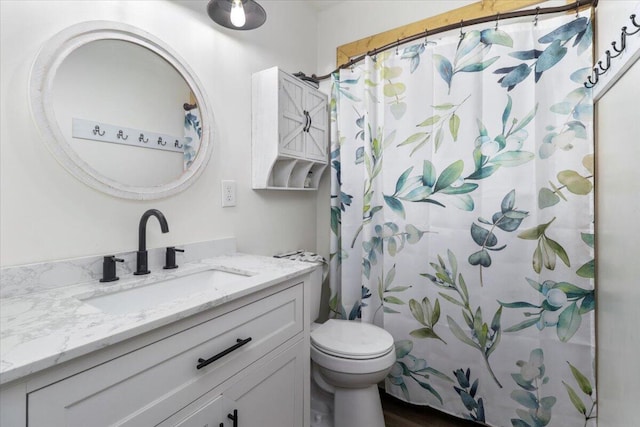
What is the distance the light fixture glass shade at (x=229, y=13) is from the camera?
4.35 ft

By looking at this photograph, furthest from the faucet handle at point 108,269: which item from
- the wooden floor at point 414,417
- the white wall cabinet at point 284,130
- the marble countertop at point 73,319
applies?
the wooden floor at point 414,417

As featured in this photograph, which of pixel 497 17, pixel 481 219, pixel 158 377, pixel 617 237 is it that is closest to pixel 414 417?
pixel 481 219

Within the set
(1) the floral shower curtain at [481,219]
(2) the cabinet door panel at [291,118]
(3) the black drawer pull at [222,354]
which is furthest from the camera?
(2) the cabinet door panel at [291,118]

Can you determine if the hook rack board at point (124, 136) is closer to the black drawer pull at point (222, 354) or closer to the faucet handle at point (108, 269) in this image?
the faucet handle at point (108, 269)

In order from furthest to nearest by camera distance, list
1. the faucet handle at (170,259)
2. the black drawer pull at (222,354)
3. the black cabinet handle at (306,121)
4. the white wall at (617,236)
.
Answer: the black cabinet handle at (306,121), the faucet handle at (170,259), the white wall at (617,236), the black drawer pull at (222,354)

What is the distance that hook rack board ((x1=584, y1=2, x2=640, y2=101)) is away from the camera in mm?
866

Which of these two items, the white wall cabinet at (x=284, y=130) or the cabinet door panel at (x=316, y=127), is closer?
the white wall cabinet at (x=284, y=130)

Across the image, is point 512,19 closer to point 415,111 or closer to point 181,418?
point 415,111

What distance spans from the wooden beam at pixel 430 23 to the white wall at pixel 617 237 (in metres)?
0.21

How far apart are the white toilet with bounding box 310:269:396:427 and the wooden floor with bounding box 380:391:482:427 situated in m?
0.27

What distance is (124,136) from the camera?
117cm

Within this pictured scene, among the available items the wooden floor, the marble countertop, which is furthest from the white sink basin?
the wooden floor

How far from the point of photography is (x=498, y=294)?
152 cm

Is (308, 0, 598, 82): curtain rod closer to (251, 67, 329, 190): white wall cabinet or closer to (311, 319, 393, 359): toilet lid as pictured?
(251, 67, 329, 190): white wall cabinet
